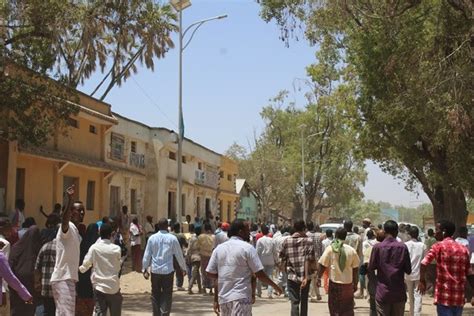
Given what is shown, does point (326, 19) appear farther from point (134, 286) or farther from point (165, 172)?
point (165, 172)

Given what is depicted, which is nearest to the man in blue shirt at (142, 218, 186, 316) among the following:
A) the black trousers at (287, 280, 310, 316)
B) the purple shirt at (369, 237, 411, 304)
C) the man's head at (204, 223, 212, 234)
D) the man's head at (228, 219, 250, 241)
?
the black trousers at (287, 280, 310, 316)

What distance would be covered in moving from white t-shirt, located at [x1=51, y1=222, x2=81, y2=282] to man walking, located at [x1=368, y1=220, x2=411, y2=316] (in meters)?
3.90

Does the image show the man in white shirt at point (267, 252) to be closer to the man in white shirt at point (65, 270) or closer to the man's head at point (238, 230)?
the man in white shirt at point (65, 270)

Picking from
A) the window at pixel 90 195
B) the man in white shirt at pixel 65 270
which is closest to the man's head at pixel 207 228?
the window at pixel 90 195

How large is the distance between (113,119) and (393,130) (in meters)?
12.2

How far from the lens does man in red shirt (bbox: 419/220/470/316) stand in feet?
28.1

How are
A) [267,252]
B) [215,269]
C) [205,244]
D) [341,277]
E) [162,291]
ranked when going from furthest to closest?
[205,244] < [267,252] < [162,291] < [341,277] < [215,269]

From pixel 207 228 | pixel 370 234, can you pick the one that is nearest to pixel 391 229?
pixel 370 234

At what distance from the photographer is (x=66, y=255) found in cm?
847

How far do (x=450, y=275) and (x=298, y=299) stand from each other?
3.10 m

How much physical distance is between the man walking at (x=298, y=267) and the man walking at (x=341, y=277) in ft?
2.67

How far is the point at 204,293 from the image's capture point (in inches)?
729

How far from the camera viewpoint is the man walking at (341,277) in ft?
33.6

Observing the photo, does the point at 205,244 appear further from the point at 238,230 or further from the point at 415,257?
the point at 238,230
